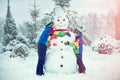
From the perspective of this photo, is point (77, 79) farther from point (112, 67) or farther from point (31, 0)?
point (31, 0)

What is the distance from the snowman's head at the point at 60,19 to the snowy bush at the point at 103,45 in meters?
0.18

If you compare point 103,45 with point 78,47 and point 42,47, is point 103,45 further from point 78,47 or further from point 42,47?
point 42,47

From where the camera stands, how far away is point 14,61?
155 inches

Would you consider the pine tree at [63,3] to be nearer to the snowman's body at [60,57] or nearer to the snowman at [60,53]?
the snowman at [60,53]

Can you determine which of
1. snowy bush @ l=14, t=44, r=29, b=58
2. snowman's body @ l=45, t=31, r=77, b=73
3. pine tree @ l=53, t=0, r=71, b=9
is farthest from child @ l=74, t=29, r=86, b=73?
snowy bush @ l=14, t=44, r=29, b=58

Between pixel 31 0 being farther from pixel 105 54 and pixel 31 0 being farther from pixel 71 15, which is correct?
pixel 105 54

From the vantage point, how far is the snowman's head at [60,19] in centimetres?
388

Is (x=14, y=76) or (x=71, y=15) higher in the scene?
(x=71, y=15)

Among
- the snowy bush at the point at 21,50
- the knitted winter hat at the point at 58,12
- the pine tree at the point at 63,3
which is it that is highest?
the pine tree at the point at 63,3

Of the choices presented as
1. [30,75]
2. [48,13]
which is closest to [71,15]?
[48,13]

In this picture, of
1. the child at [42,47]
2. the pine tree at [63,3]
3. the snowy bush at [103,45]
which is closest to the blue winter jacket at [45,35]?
the child at [42,47]

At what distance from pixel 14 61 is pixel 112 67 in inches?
18.9

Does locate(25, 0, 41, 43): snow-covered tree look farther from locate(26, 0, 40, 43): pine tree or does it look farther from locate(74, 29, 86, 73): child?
locate(74, 29, 86, 73): child

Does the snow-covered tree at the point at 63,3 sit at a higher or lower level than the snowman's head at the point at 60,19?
higher
